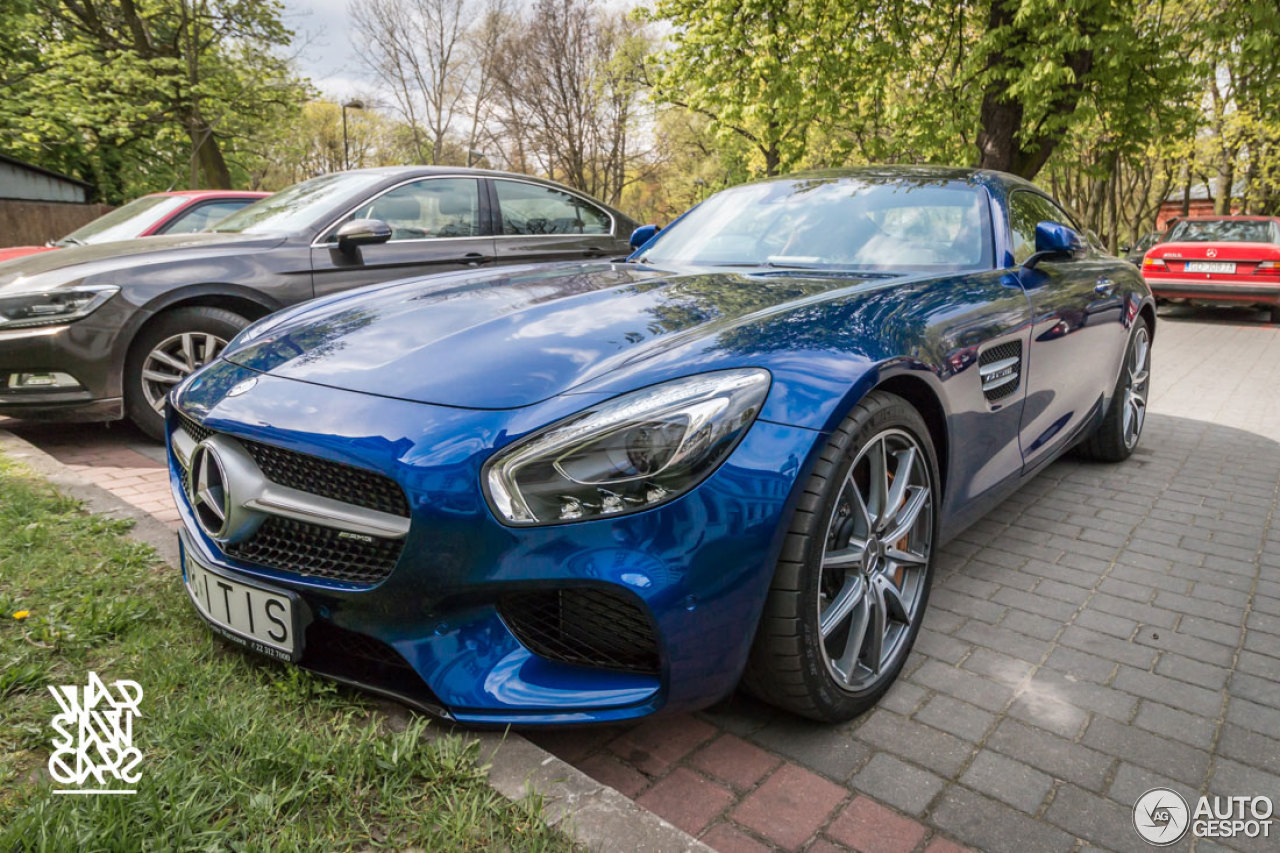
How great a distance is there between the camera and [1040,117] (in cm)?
961

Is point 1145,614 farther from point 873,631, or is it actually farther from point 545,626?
point 545,626

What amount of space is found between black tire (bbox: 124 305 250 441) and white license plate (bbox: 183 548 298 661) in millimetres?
2934

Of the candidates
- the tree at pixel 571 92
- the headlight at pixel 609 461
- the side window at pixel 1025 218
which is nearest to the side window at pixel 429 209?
the side window at pixel 1025 218

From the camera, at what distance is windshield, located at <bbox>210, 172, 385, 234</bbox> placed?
203 inches

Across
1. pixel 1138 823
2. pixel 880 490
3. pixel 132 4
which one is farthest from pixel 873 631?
pixel 132 4

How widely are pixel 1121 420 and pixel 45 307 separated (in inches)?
222

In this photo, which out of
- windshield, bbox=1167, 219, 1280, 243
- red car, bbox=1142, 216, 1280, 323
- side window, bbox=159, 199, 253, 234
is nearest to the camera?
side window, bbox=159, 199, 253, 234

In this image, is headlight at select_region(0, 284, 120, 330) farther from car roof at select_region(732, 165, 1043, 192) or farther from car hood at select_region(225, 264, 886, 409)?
car roof at select_region(732, 165, 1043, 192)

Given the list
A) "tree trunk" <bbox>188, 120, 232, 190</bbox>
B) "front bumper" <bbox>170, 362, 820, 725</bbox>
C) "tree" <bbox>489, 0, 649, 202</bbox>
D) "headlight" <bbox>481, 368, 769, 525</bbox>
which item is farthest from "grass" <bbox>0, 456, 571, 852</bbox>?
"tree" <bbox>489, 0, 649, 202</bbox>

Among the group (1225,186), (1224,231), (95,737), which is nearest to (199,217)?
(95,737)

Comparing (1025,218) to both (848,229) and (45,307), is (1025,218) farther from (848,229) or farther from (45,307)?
(45,307)

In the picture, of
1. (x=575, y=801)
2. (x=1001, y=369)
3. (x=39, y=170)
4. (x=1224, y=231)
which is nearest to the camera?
(x=575, y=801)

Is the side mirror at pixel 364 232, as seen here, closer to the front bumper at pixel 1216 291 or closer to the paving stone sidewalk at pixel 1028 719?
the paving stone sidewalk at pixel 1028 719

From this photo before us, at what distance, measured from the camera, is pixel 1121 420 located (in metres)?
4.59
